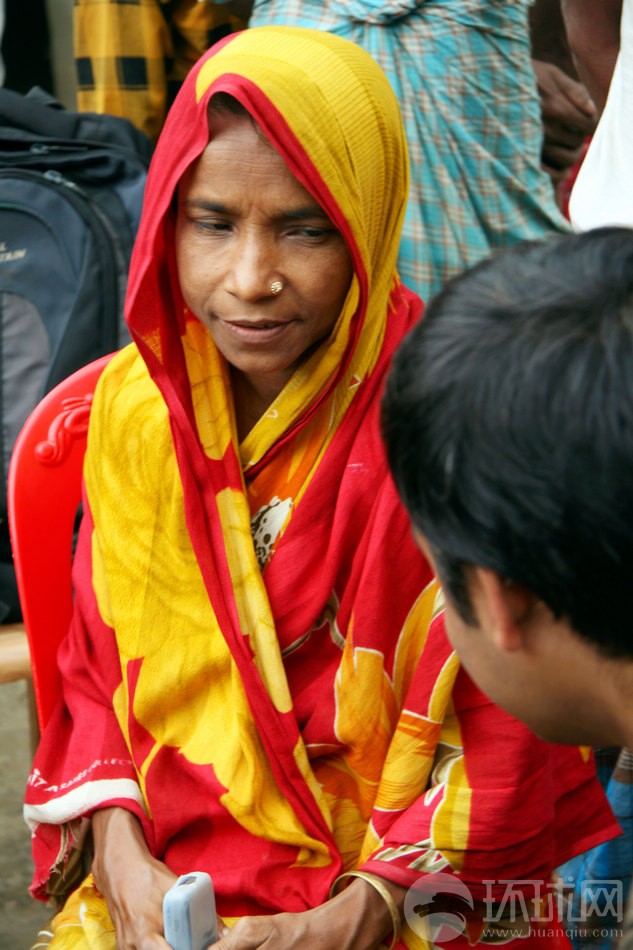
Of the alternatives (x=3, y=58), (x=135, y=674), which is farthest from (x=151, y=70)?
(x=135, y=674)

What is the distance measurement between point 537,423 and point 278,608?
2.85 feet

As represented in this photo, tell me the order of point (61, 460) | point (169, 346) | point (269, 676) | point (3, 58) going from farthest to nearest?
point (3, 58) < point (61, 460) < point (169, 346) < point (269, 676)

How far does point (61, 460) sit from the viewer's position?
1946 mm

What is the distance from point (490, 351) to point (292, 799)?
908 millimetres

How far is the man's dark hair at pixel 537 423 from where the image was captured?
81cm

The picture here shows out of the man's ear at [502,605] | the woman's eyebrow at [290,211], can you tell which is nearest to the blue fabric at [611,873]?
the woman's eyebrow at [290,211]

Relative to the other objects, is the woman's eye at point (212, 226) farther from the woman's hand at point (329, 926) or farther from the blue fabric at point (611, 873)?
the blue fabric at point (611, 873)

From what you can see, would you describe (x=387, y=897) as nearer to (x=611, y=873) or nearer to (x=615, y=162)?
(x=611, y=873)

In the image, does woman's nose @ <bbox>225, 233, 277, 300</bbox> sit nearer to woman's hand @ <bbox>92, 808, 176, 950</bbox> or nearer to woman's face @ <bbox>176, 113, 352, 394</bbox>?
woman's face @ <bbox>176, 113, 352, 394</bbox>

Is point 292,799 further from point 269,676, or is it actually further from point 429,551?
point 429,551

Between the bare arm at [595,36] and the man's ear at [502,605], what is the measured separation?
145cm

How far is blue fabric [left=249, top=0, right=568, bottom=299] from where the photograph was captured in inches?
97.6

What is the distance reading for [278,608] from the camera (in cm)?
164

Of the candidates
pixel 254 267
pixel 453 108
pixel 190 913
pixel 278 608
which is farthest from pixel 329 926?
pixel 453 108
